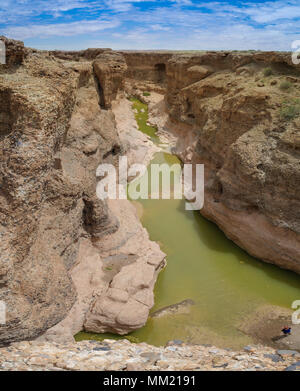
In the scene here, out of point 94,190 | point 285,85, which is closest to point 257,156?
point 285,85

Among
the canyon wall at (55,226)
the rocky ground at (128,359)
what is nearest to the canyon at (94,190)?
the canyon wall at (55,226)

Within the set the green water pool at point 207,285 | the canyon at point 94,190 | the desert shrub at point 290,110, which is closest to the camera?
the canyon at point 94,190

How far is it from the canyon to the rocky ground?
2.99ft

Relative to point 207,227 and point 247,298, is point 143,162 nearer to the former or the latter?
point 207,227

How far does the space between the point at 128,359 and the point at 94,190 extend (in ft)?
18.7

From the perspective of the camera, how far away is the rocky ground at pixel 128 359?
4.68 metres

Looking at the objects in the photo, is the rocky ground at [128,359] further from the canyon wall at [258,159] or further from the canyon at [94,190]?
the canyon wall at [258,159]

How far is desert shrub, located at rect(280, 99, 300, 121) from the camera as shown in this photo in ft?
33.3

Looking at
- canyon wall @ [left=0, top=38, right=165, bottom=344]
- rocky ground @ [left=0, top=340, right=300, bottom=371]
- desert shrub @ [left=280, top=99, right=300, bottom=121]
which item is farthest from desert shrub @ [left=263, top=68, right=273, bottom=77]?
rocky ground @ [left=0, top=340, right=300, bottom=371]

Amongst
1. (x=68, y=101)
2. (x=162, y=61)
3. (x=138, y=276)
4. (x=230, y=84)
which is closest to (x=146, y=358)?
(x=138, y=276)

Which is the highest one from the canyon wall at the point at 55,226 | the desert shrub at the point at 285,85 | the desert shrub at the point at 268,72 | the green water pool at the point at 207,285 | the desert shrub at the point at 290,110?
the desert shrub at the point at 268,72

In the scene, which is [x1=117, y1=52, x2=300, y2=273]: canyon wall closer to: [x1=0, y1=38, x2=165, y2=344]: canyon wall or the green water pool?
the green water pool

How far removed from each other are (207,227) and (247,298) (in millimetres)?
3737

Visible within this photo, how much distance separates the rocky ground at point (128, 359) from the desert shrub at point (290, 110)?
7.33m
